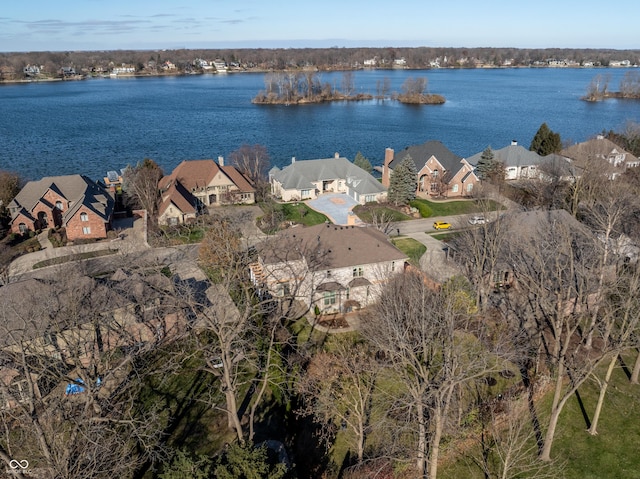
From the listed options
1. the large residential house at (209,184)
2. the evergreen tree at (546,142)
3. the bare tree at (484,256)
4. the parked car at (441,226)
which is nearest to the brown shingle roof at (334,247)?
the bare tree at (484,256)

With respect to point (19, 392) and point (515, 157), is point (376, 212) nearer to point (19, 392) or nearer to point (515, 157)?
point (515, 157)

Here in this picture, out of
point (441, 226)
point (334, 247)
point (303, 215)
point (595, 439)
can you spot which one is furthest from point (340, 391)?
point (303, 215)

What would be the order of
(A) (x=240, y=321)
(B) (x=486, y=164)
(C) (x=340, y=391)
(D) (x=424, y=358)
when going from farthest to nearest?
1. (B) (x=486, y=164)
2. (C) (x=340, y=391)
3. (A) (x=240, y=321)
4. (D) (x=424, y=358)

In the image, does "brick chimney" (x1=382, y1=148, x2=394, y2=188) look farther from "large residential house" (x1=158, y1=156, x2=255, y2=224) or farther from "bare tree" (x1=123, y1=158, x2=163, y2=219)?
"bare tree" (x1=123, y1=158, x2=163, y2=219)

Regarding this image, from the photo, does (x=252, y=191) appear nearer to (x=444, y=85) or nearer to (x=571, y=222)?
(x=571, y=222)

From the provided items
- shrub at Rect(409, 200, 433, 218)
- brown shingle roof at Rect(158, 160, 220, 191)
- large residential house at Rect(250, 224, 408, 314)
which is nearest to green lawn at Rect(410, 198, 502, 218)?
shrub at Rect(409, 200, 433, 218)
